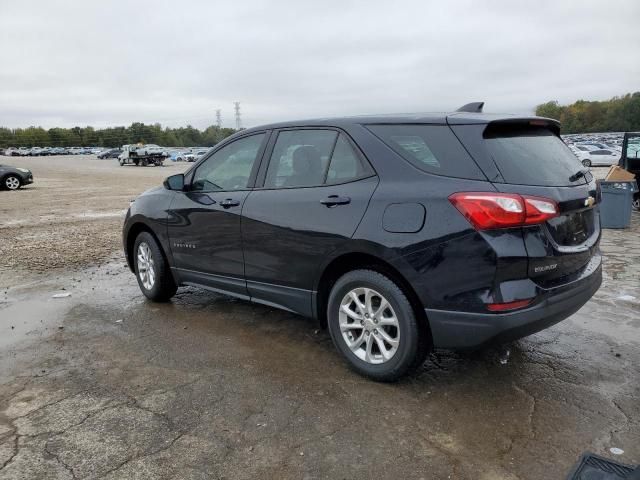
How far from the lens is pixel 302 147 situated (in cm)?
411

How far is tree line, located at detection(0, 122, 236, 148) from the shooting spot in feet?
409

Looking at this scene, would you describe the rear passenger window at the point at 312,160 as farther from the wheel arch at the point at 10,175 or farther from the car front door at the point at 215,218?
the wheel arch at the point at 10,175

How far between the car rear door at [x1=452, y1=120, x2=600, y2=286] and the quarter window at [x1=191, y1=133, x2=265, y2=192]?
1.83 meters

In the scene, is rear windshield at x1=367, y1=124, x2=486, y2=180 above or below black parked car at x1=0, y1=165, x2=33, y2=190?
above

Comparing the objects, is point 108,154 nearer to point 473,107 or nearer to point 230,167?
point 230,167

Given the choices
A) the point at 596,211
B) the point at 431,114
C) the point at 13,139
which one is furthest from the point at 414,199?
the point at 13,139

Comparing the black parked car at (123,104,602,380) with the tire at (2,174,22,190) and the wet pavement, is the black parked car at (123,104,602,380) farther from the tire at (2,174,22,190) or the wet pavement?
the tire at (2,174,22,190)

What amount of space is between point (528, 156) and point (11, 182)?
2250 centimetres

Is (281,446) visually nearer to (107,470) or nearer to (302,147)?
(107,470)

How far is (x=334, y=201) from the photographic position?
369 centimetres

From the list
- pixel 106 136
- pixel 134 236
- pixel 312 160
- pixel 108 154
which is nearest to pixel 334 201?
pixel 312 160

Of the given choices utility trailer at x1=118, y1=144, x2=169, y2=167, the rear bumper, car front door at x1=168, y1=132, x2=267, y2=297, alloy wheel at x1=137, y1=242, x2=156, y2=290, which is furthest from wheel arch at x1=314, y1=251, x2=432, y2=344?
utility trailer at x1=118, y1=144, x2=169, y2=167

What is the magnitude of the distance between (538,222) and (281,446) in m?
1.89

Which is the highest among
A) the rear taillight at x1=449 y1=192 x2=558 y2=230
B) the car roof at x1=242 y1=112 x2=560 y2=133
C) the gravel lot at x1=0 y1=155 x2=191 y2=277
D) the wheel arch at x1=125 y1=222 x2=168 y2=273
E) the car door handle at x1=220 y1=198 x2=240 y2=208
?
the car roof at x1=242 y1=112 x2=560 y2=133
